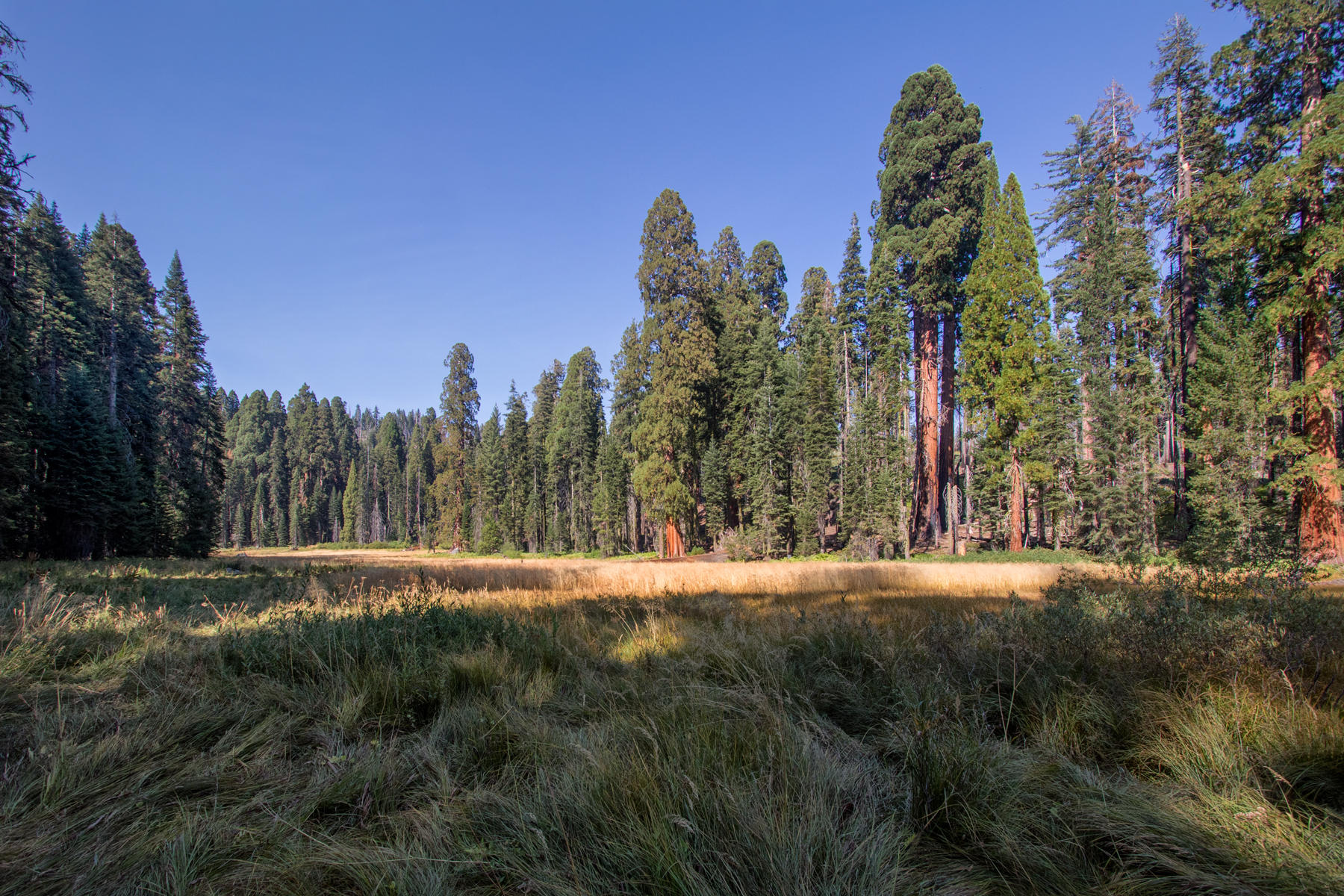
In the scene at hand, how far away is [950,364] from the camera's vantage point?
27.8 meters

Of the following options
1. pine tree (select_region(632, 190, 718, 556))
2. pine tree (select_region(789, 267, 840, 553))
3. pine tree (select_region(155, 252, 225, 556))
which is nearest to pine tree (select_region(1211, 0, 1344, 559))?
pine tree (select_region(789, 267, 840, 553))

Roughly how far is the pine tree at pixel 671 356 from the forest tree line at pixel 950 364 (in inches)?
5.4

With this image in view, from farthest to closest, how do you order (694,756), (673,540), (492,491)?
(492,491)
(673,540)
(694,756)

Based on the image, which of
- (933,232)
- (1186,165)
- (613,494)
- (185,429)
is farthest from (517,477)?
(1186,165)

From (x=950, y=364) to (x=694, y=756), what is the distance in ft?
97.0

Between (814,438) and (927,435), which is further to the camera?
(814,438)

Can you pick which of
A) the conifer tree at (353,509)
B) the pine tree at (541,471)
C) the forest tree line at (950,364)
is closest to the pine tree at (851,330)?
the forest tree line at (950,364)

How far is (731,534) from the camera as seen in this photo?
98.4ft

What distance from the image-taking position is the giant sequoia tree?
26.5 meters

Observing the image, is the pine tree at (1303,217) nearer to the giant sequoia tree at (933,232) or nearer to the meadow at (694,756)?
the giant sequoia tree at (933,232)

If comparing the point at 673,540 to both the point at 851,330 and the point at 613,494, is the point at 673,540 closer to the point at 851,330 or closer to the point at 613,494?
the point at 613,494

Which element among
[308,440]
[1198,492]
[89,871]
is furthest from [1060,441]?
[308,440]

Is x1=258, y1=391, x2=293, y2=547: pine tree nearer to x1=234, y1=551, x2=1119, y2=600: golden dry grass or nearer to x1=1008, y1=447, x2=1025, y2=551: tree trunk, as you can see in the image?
x1=234, y1=551, x2=1119, y2=600: golden dry grass

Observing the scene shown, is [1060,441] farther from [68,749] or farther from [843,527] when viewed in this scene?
[68,749]
